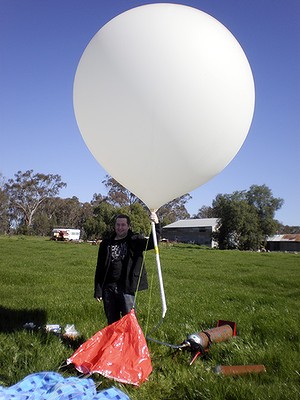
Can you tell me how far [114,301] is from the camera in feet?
14.1

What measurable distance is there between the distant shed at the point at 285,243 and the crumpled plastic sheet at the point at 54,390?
223ft

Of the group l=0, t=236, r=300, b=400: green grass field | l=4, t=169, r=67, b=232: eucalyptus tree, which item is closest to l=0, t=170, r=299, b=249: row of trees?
l=4, t=169, r=67, b=232: eucalyptus tree

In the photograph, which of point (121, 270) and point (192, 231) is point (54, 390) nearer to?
point (121, 270)

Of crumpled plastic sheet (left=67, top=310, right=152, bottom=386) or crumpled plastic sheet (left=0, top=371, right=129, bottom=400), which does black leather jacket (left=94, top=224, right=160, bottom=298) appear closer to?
crumpled plastic sheet (left=67, top=310, right=152, bottom=386)

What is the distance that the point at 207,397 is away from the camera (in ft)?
9.62

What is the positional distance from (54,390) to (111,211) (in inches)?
2012

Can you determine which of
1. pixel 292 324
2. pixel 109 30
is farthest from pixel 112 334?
pixel 109 30

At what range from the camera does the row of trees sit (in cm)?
5309

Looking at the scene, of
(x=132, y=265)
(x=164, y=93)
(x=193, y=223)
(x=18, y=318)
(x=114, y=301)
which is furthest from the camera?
(x=193, y=223)

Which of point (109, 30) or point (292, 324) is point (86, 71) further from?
point (292, 324)

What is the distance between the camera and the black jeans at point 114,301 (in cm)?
421

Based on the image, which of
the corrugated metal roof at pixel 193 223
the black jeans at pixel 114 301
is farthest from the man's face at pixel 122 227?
the corrugated metal roof at pixel 193 223

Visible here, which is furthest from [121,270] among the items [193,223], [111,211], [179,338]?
[193,223]

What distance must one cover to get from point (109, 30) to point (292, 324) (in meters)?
4.31
